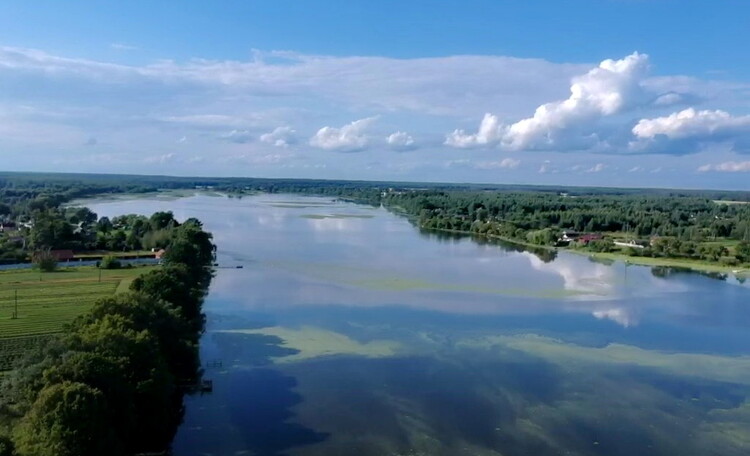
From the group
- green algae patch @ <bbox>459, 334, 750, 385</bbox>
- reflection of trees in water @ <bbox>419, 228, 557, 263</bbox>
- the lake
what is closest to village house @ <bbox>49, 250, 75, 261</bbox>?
the lake

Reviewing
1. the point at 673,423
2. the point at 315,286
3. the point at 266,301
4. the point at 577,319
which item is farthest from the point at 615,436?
the point at 315,286

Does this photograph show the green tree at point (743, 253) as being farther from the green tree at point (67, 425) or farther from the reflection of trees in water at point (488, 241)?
the green tree at point (67, 425)

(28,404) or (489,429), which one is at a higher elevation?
(28,404)

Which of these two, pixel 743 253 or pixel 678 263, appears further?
pixel 743 253

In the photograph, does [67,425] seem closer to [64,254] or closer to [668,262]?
[64,254]

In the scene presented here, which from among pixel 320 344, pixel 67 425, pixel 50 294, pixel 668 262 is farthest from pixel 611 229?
pixel 67 425

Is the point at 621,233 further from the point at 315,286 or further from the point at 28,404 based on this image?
the point at 28,404
